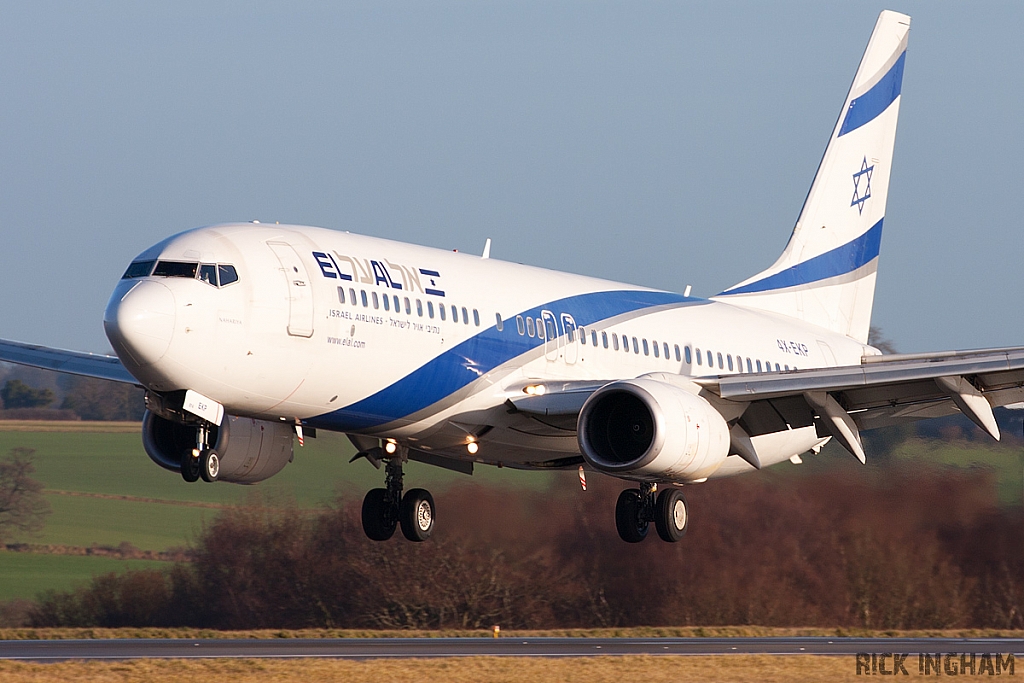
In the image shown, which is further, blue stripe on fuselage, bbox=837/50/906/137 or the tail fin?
blue stripe on fuselage, bbox=837/50/906/137

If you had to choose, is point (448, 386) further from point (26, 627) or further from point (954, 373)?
point (26, 627)

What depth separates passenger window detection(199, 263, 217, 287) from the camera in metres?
22.5

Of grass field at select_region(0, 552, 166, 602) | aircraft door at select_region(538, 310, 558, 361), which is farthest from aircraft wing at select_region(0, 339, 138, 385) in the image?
grass field at select_region(0, 552, 166, 602)

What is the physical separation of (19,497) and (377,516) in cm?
2252

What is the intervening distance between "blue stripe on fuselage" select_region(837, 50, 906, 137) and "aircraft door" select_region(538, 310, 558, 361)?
42.6 ft

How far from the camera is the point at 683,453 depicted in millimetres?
25109

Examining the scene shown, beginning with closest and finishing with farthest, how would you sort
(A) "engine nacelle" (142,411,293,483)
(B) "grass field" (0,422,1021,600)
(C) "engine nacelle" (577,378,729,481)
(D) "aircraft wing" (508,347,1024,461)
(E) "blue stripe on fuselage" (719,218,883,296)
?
(C) "engine nacelle" (577,378,729,481) → (D) "aircraft wing" (508,347,1024,461) → (A) "engine nacelle" (142,411,293,483) → (E) "blue stripe on fuselage" (719,218,883,296) → (B) "grass field" (0,422,1021,600)

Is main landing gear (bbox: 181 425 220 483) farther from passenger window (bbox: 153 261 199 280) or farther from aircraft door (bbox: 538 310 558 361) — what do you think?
aircraft door (bbox: 538 310 558 361)

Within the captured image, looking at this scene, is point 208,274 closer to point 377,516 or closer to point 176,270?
point 176,270

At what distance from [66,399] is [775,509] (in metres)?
24.8

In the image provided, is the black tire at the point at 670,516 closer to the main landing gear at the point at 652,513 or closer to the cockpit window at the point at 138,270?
the main landing gear at the point at 652,513

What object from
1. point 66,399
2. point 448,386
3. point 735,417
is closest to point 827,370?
point 735,417

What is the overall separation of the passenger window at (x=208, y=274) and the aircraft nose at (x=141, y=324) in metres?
0.71

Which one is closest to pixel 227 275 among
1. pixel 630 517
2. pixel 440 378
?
pixel 440 378
